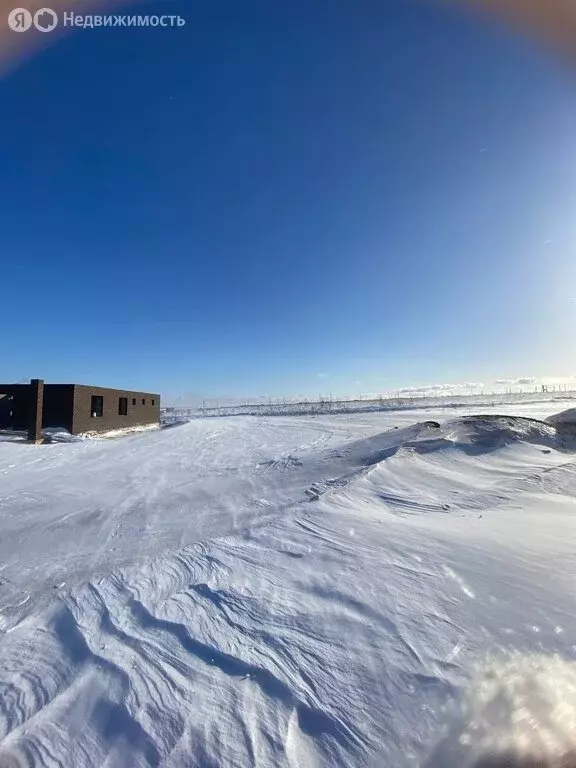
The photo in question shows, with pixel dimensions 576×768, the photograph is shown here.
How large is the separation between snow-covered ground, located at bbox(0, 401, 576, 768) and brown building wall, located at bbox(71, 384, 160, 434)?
510 inches

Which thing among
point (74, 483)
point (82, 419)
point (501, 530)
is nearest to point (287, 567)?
point (501, 530)

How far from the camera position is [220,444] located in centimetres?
1121

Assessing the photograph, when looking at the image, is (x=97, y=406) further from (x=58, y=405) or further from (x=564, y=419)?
(x=564, y=419)

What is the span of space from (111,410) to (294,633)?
1962 cm

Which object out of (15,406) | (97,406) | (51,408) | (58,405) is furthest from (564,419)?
(15,406)

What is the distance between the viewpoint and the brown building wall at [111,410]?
1580 cm

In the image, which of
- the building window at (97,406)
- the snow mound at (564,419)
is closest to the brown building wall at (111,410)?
the building window at (97,406)

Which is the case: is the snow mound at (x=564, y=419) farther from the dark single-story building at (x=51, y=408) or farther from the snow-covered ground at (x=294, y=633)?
the dark single-story building at (x=51, y=408)

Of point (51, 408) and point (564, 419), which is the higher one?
point (51, 408)

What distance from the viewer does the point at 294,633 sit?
6.36 feet

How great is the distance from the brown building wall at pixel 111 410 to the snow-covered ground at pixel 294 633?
13.0m

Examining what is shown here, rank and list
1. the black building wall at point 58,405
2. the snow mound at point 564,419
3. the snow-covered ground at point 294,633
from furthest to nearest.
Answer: the black building wall at point 58,405 < the snow mound at point 564,419 < the snow-covered ground at point 294,633

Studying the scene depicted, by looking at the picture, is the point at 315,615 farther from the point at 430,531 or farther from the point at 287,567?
the point at 430,531

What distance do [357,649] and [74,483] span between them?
5965 millimetres
